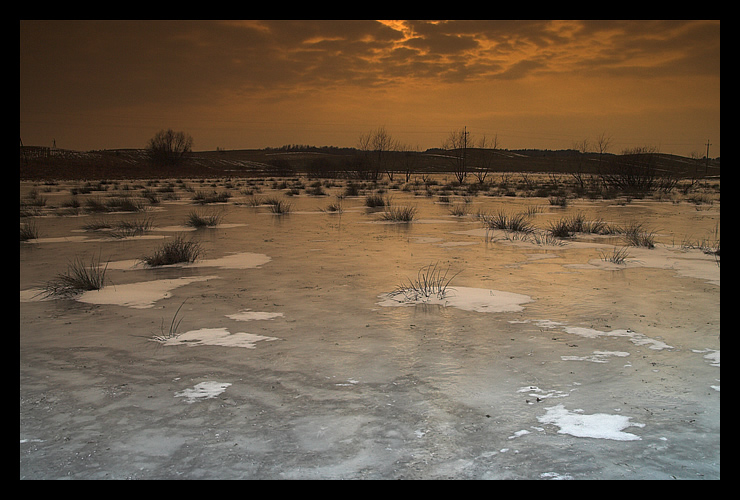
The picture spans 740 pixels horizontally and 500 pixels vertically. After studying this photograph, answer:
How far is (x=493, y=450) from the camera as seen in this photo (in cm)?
258

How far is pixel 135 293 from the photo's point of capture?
6.14 metres

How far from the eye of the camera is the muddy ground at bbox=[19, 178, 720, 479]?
2.52 m

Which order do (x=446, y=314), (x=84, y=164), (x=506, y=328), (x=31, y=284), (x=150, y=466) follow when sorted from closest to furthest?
(x=150, y=466)
(x=506, y=328)
(x=446, y=314)
(x=31, y=284)
(x=84, y=164)

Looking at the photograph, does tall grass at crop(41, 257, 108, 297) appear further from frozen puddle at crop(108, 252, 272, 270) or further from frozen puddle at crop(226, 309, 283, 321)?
frozen puddle at crop(226, 309, 283, 321)

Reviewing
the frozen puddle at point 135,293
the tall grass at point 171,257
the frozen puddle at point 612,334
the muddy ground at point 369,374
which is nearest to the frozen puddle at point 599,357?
the muddy ground at point 369,374

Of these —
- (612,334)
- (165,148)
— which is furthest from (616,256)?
(165,148)

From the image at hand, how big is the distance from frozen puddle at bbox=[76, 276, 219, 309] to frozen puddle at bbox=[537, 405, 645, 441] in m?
4.21

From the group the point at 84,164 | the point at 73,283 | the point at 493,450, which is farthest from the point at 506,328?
the point at 84,164

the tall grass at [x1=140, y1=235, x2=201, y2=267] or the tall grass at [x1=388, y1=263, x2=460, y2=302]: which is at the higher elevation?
the tall grass at [x1=140, y1=235, x2=201, y2=267]

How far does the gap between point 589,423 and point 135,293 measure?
5068 millimetres

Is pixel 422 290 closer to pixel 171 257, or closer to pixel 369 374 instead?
pixel 369 374

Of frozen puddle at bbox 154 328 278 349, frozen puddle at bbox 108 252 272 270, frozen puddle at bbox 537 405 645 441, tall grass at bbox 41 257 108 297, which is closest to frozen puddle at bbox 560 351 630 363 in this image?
frozen puddle at bbox 537 405 645 441
